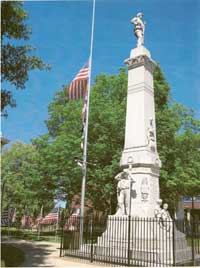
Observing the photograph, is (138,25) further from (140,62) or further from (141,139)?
(141,139)

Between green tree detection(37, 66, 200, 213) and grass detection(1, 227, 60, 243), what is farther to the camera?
grass detection(1, 227, 60, 243)

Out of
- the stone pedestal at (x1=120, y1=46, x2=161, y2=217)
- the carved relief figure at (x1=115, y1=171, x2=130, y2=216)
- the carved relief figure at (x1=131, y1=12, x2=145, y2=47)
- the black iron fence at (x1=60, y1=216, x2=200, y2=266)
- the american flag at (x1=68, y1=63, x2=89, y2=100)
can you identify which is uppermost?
the carved relief figure at (x1=131, y1=12, x2=145, y2=47)

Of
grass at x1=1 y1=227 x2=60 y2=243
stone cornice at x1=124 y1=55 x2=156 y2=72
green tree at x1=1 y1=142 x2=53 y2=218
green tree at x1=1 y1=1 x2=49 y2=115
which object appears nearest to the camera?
green tree at x1=1 y1=1 x2=49 y2=115

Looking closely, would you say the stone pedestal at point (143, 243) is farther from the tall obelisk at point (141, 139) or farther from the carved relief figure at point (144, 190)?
the carved relief figure at point (144, 190)

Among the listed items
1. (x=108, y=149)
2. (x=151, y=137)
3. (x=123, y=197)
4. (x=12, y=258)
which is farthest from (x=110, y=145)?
(x=12, y=258)

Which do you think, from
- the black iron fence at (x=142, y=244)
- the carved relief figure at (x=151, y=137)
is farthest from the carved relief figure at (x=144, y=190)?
the carved relief figure at (x=151, y=137)

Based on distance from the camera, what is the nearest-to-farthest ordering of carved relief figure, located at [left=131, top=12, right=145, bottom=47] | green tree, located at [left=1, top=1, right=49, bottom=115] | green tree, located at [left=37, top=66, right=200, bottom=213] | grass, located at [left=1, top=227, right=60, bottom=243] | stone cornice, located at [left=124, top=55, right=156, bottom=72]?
green tree, located at [left=1, top=1, right=49, bottom=115], stone cornice, located at [left=124, top=55, right=156, bottom=72], carved relief figure, located at [left=131, top=12, right=145, bottom=47], green tree, located at [left=37, top=66, right=200, bottom=213], grass, located at [left=1, top=227, right=60, bottom=243]

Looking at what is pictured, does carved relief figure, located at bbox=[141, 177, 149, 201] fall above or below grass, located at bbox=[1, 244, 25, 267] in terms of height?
above

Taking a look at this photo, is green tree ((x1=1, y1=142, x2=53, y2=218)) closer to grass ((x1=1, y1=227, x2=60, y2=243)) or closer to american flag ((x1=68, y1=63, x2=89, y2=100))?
grass ((x1=1, y1=227, x2=60, y2=243))

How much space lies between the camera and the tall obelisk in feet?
45.3

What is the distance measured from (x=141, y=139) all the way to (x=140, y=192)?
2.37 meters

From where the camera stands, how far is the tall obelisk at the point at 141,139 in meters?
13.8

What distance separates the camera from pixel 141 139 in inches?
572

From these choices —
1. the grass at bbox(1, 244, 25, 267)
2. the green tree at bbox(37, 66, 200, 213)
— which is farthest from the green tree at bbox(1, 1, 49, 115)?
the green tree at bbox(37, 66, 200, 213)
